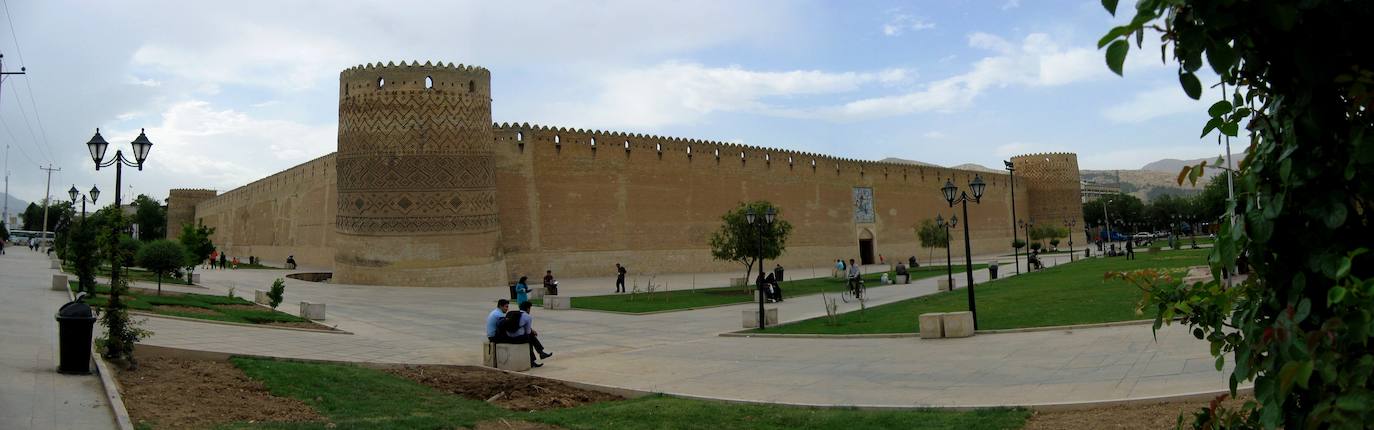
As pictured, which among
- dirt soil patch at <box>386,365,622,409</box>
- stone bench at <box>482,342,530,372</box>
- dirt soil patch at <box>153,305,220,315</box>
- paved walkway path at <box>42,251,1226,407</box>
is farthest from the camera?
dirt soil patch at <box>153,305,220,315</box>

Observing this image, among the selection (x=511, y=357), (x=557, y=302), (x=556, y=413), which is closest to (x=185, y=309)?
(x=557, y=302)

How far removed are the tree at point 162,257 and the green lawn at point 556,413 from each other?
14.0 metres

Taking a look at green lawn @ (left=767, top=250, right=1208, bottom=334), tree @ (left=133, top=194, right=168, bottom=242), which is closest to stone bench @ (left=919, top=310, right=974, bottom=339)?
green lawn @ (left=767, top=250, right=1208, bottom=334)

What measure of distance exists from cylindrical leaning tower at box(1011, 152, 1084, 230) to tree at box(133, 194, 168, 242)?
2573 inches

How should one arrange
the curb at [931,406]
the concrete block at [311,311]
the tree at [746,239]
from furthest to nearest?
the tree at [746,239]
the concrete block at [311,311]
the curb at [931,406]

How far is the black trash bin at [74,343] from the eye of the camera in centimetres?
659

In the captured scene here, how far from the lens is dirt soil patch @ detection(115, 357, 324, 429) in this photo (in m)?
5.46

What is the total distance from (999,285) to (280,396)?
57.3 ft

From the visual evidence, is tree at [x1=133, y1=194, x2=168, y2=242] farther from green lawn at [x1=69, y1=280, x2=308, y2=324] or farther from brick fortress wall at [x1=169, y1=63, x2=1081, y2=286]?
green lawn at [x1=69, y1=280, x2=308, y2=324]

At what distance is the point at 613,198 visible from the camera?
3123cm

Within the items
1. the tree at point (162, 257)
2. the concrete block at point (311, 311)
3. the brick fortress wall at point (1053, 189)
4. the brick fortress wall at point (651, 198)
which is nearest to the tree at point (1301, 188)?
the concrete block at point (311, 311)

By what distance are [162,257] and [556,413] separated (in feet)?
55.8

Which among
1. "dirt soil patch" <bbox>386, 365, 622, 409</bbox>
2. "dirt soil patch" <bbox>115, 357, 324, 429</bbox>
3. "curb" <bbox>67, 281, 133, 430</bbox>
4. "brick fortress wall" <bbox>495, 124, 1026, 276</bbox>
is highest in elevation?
"brick fortress wall" <bbox>495, 124, 1026, 276</bbox>

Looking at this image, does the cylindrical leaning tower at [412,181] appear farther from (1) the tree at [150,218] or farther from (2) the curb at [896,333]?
(1) the tree at [150,218]
